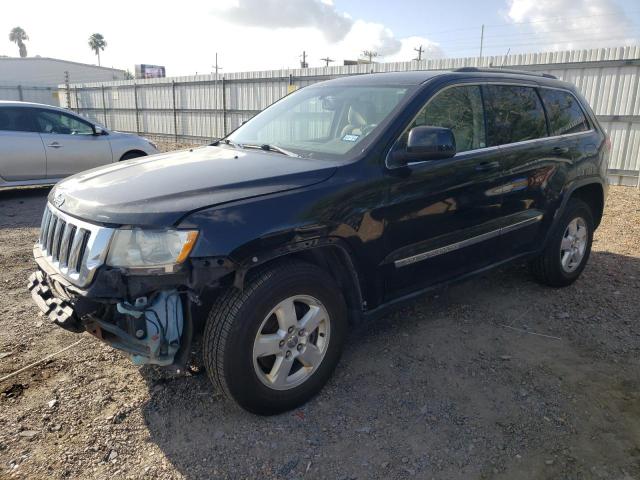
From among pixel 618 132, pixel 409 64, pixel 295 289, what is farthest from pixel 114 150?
pixel 618 132

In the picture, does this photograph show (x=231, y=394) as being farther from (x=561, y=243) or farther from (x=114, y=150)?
(x=114, y=150)

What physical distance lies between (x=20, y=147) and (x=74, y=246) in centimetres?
718

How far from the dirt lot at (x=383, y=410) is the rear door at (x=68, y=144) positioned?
5455mm

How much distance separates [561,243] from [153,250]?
372 centimetres

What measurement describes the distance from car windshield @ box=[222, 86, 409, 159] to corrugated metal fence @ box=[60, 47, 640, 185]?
8584mm

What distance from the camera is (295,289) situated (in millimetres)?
2660

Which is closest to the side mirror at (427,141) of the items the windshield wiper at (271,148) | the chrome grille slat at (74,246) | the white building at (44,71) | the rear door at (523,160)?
the windshield wiper at (271,148)

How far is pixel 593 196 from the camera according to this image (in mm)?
4961

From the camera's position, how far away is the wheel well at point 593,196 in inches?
190

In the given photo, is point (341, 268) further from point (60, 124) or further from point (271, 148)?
point (60, 124)

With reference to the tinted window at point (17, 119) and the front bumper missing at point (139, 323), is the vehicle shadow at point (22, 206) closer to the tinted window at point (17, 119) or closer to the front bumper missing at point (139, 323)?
the tinted window at point (17, 119)

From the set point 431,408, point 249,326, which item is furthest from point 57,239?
point 431,408

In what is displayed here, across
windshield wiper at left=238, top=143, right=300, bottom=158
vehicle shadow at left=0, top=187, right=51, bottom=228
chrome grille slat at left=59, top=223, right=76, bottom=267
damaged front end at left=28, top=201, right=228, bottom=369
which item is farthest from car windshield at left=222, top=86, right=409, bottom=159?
vehicle shadow at left=0, top=187, right=51, bottom=228

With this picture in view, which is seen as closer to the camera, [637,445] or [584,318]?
[637,445]
